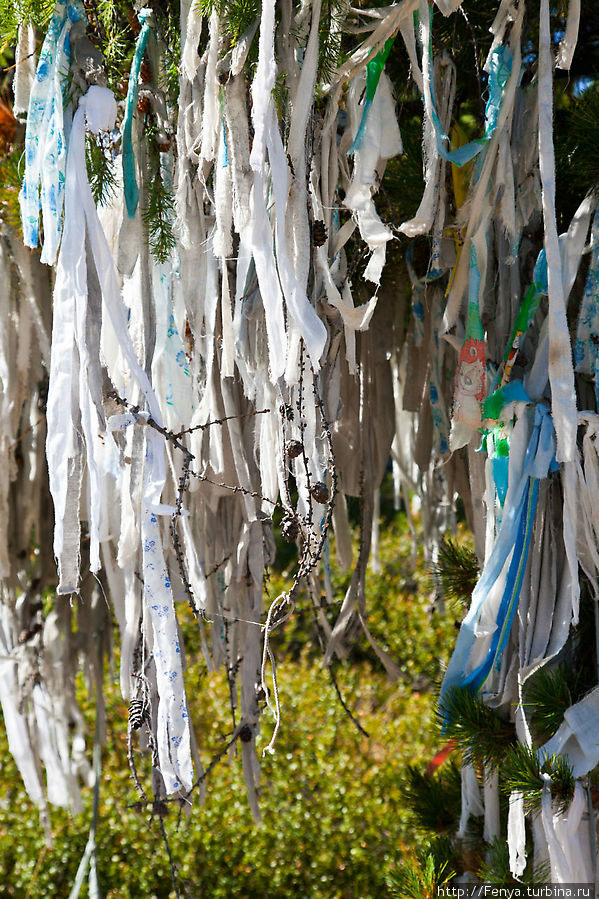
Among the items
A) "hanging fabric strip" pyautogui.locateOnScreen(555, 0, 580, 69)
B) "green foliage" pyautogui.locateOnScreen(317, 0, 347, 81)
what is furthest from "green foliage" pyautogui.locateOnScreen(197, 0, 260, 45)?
"hanging fabric strip" pyautogui.locateOnScreen(555, 0, 580, 69)

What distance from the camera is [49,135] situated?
2.62ft

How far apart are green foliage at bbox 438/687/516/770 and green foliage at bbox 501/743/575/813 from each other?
0.05m

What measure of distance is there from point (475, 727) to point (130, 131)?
2.34ft

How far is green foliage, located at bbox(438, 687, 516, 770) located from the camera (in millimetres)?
908

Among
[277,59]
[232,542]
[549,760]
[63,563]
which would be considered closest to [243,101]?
[277,59]

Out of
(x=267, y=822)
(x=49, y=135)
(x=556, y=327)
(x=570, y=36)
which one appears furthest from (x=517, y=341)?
(x=267, y=822)

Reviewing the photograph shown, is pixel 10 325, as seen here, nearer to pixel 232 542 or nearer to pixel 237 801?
pixel 232 542

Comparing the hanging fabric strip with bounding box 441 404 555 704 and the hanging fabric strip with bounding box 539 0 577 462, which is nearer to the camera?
the hanging fabric strip with bounding box 539 0 577 462

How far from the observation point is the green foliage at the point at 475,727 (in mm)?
908

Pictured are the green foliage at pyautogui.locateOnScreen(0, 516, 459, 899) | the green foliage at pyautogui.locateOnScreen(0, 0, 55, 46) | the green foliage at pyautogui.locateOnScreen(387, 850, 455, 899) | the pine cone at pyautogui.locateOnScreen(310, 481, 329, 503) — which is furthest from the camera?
the green foliage at pyautogui.locateOnScreen(0, 516, 459, 899)

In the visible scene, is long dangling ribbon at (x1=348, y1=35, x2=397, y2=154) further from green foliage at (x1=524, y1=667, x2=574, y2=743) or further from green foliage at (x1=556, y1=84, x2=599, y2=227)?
green foliage at (x1=524, y1=667, x2=574, y2=743)

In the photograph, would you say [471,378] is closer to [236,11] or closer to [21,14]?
[236,11]

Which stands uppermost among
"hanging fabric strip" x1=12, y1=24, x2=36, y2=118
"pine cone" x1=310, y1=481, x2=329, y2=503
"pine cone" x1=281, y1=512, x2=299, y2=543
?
"hanging fabric strip" x1=12, y1=24, x2=36, y2=118

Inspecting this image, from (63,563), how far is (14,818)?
5.95ft
